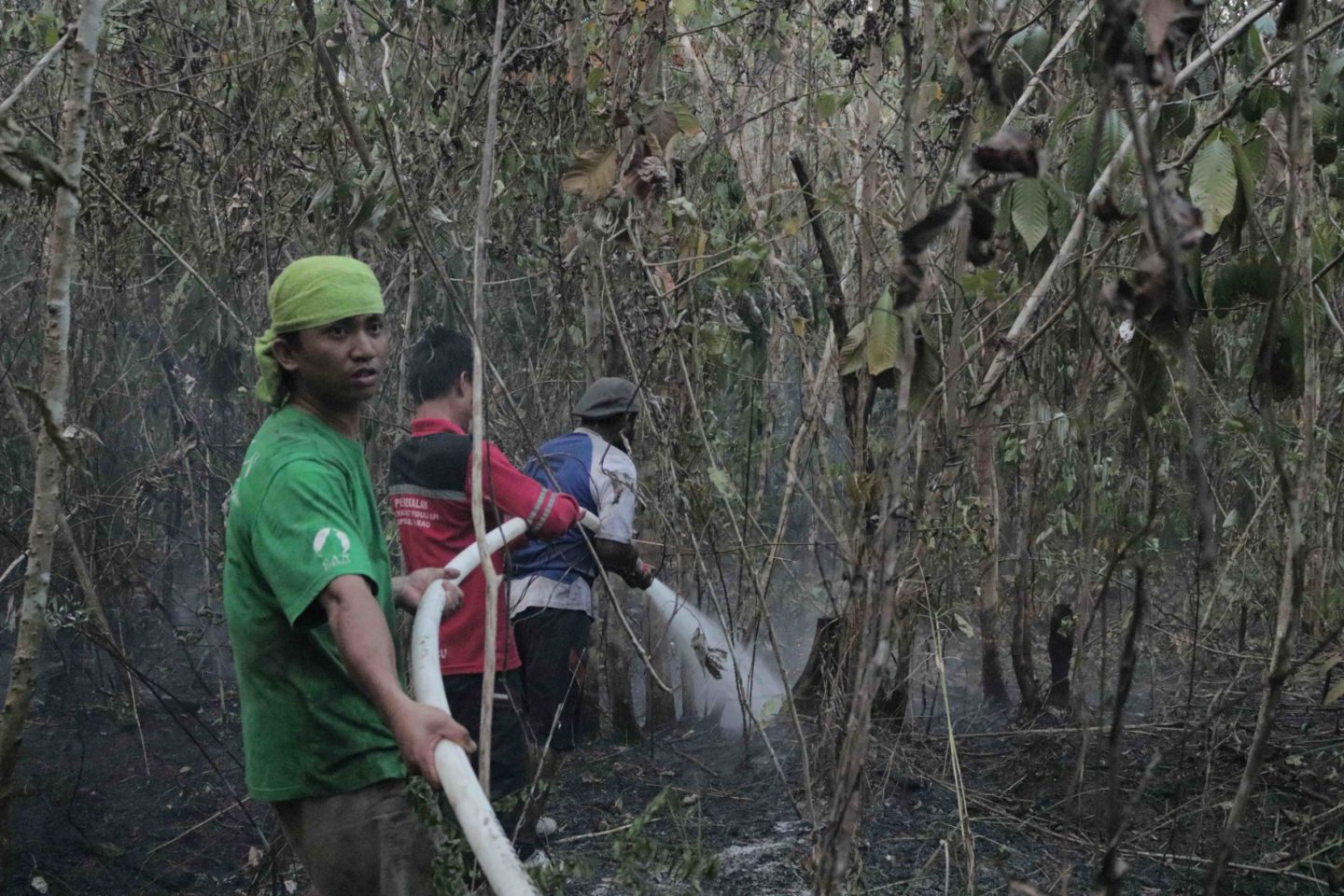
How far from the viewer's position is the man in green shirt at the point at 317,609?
7.30ft

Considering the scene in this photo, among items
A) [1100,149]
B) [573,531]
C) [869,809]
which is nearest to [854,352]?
[1100,149]

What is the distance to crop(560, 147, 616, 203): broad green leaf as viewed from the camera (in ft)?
13.3

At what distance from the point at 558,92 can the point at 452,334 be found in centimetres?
131

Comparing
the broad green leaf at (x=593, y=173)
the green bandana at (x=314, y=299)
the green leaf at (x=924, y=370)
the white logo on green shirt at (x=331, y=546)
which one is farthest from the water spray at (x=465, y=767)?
the broad green leaf at (x=593, y=173)

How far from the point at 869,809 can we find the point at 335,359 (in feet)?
7.31

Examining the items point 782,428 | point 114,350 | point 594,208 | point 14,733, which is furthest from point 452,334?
point 782,428

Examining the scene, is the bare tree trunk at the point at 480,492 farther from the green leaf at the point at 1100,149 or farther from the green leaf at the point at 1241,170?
the green leaf at the point at 1241,170

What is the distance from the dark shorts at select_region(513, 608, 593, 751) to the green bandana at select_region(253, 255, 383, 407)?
7.20 ft

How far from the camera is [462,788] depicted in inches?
69.9

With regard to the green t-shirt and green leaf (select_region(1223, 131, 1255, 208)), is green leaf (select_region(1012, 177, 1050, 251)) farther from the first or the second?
the green t-shirt

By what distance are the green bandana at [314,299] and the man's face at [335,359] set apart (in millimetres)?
18

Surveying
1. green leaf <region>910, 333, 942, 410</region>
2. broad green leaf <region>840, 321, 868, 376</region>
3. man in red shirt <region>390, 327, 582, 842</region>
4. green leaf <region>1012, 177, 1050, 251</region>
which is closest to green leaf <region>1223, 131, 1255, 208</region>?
green leaf <region>1012, 177, 1050, 251</region>

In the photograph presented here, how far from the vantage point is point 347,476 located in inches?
92.8

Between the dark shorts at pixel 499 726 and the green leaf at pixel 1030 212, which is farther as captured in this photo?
the dark shorts at pixel 499 726
